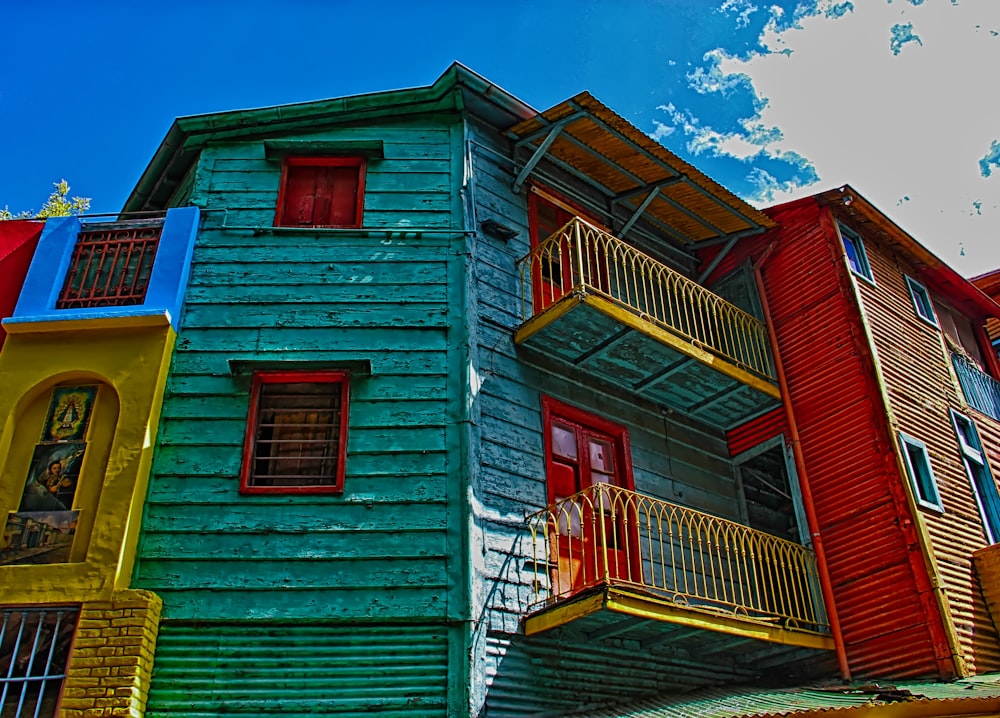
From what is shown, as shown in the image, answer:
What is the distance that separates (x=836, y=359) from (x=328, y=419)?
7164 mm

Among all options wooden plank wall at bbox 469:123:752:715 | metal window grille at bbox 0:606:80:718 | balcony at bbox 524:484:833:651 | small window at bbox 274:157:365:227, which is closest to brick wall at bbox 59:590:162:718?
metal window grille at bbox 0:606:80:718

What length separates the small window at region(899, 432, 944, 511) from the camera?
11828mm

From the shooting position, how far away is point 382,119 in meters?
12.7

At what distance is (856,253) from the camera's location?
46.5 feet

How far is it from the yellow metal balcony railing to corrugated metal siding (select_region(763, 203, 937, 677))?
2.09 ft

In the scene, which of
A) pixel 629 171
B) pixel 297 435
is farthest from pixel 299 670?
pixel 629 171

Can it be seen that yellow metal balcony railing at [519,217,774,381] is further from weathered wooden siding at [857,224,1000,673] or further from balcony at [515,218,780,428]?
weathered wooden siding at [857,224,1000,673]

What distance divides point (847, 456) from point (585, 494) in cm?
419

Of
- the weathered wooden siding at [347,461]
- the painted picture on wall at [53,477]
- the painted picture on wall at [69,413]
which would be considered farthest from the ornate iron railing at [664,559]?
the painted picture on wall at [69,413]

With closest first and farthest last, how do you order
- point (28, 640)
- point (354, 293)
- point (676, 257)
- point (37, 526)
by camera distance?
point (28, 640)
point (37, 526)
point (354, 293)
point (676, 257)

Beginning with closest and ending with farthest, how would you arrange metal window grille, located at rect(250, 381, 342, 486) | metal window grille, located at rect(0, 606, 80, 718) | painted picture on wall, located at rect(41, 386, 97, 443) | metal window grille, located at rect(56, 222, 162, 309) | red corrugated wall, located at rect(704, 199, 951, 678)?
metal window grille, located at rect(0, 606, 80, 718), painted picture on wall, located at rect(41, 386, 97, 443), metal window grille, located at rect(250, 381, 342, 486), metal window grille, located at rect(56, 222, 162, 309), red corrugated wall, located at rect(704, 199, 951, 678)

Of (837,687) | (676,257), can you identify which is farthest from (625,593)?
(676,257)

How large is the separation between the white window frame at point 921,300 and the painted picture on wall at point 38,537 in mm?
12460

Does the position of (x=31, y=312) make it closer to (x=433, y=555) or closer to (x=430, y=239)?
(x=430, y=239)
